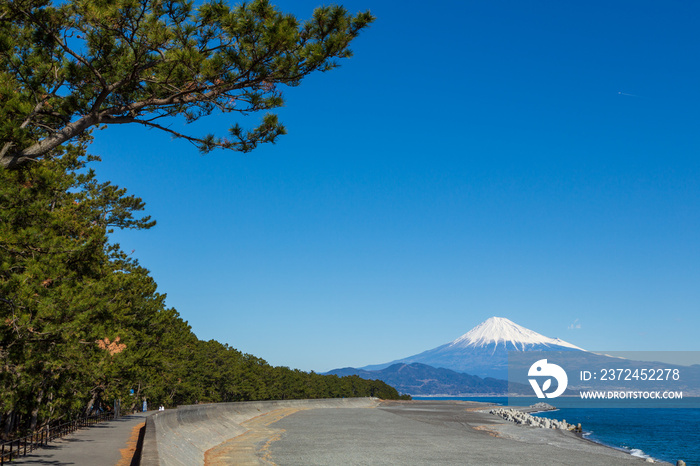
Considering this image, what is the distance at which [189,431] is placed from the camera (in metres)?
26.0

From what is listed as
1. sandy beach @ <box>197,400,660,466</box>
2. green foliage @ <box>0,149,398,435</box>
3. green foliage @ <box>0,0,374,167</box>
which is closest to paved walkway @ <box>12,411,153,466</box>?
green foliage @ <box>0,149,398,435</box>

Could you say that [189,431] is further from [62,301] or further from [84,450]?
[62,301]

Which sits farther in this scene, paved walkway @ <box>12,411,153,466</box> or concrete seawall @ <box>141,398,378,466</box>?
paved walkway @ <box>12,411,153,466</box>

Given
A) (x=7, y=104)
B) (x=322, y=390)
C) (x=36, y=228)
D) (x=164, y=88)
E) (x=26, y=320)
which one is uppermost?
(x=164, y=88)

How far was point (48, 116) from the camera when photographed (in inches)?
466

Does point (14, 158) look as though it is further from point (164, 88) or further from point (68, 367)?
point (68, 367)

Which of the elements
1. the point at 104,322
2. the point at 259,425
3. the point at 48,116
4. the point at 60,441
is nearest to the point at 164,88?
the point at 48,116

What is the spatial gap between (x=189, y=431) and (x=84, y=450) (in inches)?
244

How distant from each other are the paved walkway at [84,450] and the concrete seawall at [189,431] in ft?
5.61

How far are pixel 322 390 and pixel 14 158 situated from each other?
424 ft

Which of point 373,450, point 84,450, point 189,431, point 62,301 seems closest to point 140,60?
point 62,301

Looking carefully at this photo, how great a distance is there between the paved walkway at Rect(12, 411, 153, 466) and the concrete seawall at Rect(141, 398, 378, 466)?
1710 mm

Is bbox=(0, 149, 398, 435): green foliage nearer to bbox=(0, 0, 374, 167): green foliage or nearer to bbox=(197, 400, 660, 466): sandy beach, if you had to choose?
bbox=(0, 0, 374, 167): green foliage

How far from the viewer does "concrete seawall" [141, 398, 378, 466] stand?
15.5 m
